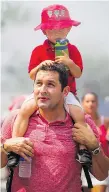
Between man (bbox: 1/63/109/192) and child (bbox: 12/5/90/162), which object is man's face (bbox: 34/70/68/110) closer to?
man (bbox: 1/63/109/192)

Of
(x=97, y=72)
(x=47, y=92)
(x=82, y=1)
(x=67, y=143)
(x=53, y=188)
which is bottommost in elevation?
(x=53, y=188)

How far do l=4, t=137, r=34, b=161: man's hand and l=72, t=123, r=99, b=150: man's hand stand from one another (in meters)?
0.28

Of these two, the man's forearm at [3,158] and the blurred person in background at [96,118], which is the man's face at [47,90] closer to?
the man's forearm at [3,158]

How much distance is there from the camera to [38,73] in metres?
2.90

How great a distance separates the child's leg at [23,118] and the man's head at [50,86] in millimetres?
120

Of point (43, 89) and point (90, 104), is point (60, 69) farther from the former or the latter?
point (90, 104)

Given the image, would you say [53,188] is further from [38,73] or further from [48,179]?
[38,73]

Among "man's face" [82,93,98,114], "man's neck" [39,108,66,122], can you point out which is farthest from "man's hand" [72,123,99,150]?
"man's face" [82,93,98,114]

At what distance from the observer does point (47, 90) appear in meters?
2.82

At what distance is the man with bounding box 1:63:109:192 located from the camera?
2826 mm

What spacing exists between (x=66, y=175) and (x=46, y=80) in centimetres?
58

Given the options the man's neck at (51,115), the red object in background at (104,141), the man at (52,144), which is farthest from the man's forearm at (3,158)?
the red object in background at (104,141)

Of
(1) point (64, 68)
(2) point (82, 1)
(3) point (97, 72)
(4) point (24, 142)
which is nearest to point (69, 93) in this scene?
(1) point (64, 68)

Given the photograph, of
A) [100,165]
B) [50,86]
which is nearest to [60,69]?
[50,86]
